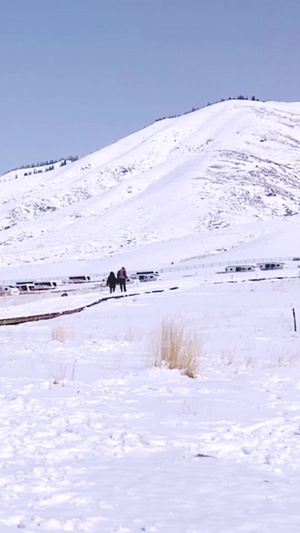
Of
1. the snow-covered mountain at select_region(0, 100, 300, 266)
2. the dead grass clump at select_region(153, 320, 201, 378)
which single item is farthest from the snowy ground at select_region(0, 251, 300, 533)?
the snow-covered mountain at select_region(0, 100, 300, 266)

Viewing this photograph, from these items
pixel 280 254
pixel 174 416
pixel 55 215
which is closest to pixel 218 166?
pixel 55 215

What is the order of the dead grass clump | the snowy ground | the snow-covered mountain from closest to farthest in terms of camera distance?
1. the snowy ground
2. the dead grass clump
3. the snow-covered mountain

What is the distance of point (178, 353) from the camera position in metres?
9.52

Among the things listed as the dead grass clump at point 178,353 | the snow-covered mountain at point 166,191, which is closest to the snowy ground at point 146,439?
the dead grass clump at point 178,353

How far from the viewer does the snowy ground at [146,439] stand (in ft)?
14.1

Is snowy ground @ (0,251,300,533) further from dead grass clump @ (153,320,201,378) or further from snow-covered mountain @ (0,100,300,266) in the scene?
snow-covered mountain @ (0,100,300,266)

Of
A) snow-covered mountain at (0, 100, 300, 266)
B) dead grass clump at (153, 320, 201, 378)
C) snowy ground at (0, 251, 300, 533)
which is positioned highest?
snow-covered mountain at (0, 100, 300, 266)

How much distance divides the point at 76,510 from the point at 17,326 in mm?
12440

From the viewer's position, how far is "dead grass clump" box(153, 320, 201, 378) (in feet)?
30.3

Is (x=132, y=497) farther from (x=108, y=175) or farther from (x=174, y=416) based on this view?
(x=108, y=175)

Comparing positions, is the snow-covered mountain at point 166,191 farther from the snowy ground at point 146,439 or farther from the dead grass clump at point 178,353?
the snowy ground at point 146,439

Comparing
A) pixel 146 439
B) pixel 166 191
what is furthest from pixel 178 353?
pixel 166 191

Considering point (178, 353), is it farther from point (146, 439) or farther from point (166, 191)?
→ point (166, 191)

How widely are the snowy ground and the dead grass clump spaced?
0.17 metres
